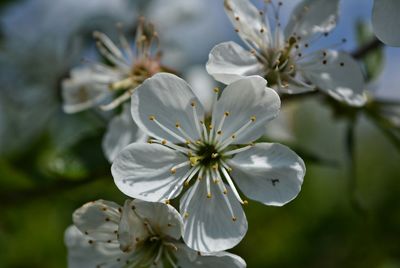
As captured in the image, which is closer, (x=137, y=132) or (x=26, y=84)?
(x=137, y=132)

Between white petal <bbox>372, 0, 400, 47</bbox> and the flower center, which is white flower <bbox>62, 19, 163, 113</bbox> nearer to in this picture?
the flower center

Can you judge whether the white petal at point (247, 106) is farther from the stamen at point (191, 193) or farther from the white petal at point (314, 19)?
the white petal at point (314, 19)

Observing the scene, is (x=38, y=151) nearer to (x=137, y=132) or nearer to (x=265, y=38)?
(x=137, y=132)

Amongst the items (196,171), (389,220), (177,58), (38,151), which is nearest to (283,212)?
(389,220)

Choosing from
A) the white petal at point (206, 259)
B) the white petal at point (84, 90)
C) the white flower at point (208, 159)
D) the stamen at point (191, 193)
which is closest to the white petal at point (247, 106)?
the white flower at point (208, 159)

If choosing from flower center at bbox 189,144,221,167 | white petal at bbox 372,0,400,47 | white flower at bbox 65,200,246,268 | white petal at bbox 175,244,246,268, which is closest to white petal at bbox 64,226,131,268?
white flower at bbox 65,200,246,268

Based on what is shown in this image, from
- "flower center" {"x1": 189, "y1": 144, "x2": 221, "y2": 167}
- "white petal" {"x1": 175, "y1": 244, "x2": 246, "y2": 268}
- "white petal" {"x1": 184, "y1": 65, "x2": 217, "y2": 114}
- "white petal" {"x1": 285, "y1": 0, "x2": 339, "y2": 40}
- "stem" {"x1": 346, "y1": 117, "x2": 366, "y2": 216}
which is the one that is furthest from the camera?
"white petal" {"x1": 184, "y1": 65, "x2": 217, "y2": 114}

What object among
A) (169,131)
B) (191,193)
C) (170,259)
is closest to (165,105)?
(169,131)
